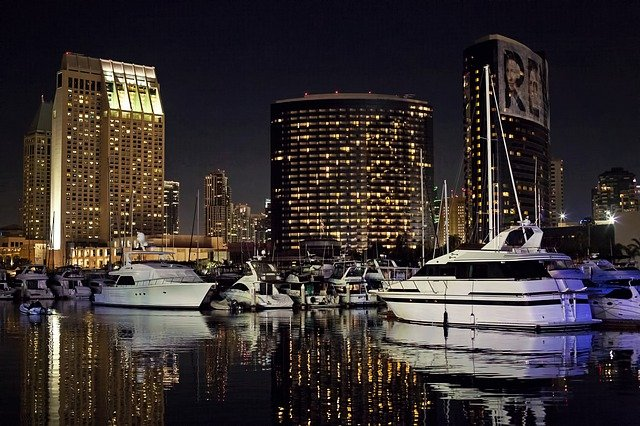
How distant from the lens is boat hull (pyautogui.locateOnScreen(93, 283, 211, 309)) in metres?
66.2

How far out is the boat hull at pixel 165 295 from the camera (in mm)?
66250

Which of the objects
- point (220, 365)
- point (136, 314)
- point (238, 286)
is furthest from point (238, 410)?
point (238, 286)

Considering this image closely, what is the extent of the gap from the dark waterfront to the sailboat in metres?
1.33

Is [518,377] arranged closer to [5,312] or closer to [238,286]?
[238,286]

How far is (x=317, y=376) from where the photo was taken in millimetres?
27906

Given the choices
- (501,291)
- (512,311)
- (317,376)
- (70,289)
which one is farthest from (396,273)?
(317,376)

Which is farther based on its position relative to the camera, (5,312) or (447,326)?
(5,312)

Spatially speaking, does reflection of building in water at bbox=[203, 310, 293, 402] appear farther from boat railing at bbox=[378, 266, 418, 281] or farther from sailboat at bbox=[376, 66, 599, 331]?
boat railing at bbox=[378, 266, 418, 281]

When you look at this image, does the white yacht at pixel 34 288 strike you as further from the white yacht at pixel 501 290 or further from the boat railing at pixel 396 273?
the white yacht at pixel 501 290

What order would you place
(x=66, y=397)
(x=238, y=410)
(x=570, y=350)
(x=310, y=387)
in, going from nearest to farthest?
1. (x=238, y=410)
2. (x=66, y=397)
3. (x=310, y=387)
4. (x=570, y=350)

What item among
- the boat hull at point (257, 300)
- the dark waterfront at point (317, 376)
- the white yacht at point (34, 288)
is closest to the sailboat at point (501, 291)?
the dark waterfront at point (317, 376)

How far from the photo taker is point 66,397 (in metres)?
23.6

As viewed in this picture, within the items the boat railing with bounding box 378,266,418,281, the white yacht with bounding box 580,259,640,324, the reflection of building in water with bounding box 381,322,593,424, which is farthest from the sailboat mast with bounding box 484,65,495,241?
the boat railing with bounding box 378,266,418,281

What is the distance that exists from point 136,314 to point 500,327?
31242 millimetres
